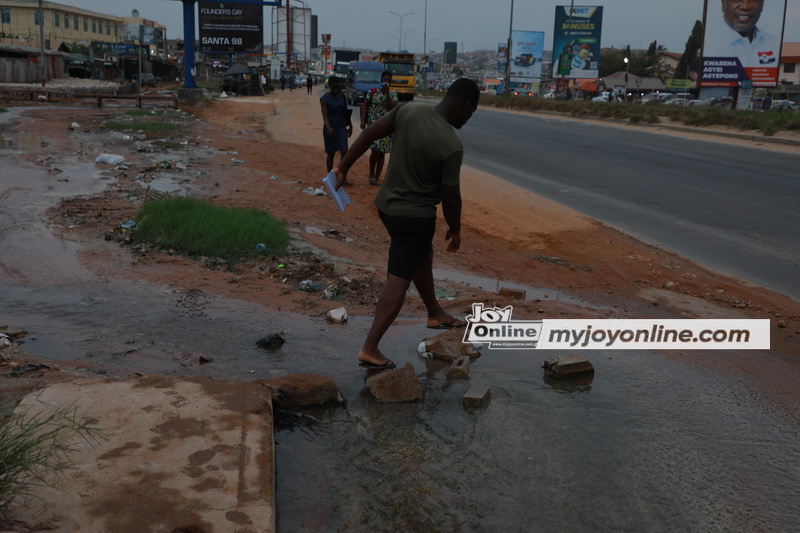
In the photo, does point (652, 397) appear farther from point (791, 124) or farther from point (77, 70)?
point (77, 70)

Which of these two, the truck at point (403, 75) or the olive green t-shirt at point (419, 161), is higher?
the truck at point (403, 75)

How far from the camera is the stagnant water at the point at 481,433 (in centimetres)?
288

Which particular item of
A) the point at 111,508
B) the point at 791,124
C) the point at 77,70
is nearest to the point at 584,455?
the point at 111,508

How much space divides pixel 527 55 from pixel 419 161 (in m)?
93.3

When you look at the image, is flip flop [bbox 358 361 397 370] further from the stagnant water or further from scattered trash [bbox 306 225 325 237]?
scattered trash [bbox 306 225 325 237]

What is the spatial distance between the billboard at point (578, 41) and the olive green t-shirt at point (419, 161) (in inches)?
2736

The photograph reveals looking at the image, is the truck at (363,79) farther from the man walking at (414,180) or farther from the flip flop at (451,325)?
the man walking at (414,180)

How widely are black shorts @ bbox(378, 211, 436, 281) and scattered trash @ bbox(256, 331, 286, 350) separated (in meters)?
0.91

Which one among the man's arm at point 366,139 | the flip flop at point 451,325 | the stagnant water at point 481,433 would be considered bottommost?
the stagnant water at point 481,433

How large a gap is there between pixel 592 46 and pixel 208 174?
6648 cm

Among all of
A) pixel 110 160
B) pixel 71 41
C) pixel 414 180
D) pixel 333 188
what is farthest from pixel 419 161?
pixel 71 41

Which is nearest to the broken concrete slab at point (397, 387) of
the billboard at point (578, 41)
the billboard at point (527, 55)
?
the billboard at point (578, 41)

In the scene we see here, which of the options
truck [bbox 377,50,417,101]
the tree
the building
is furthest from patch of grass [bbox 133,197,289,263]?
the tree

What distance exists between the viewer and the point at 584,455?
3.32 metres
